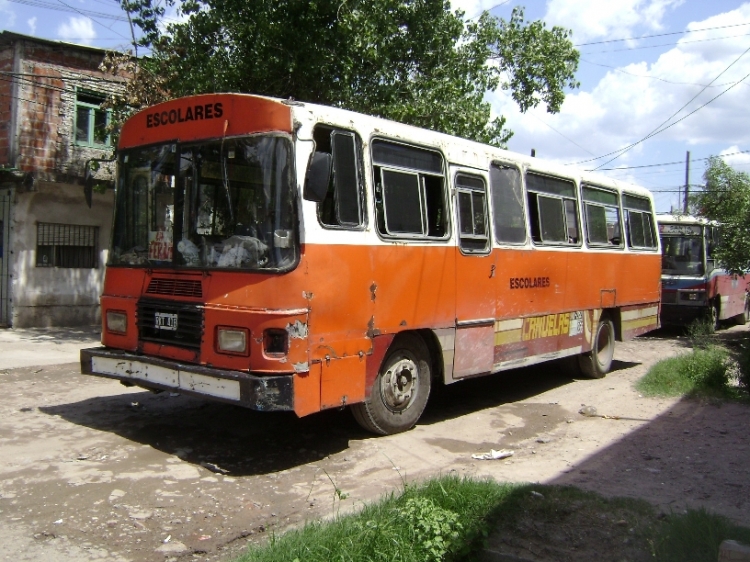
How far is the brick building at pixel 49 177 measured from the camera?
14.3m

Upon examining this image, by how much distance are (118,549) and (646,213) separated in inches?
418

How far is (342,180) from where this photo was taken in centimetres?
605

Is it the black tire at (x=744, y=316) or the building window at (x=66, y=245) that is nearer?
the building window at (x=66, y=245)

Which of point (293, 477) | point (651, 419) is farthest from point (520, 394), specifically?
point (293, 477)

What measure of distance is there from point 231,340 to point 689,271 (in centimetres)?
1362

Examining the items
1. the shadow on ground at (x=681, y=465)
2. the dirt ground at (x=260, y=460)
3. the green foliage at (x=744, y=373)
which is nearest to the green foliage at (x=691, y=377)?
the green foliage at (x=744, y=373)

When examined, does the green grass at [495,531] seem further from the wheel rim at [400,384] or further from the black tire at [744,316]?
the black tire at [744,316]

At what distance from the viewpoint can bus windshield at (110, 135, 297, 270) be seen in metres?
5.63

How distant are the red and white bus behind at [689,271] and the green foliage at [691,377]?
6266 millimetres

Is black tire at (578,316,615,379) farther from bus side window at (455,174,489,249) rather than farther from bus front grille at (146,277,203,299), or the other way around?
bus front grille at (146,277,203,299)

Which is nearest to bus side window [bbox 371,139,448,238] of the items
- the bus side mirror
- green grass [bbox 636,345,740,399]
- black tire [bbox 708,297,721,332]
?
the bus side mirror

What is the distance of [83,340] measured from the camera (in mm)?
13461

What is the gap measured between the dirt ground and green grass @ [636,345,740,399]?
1.35ft

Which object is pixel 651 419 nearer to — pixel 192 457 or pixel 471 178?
pixel 471 178
